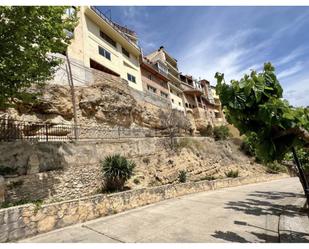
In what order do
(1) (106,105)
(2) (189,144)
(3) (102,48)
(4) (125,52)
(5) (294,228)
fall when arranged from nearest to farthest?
(5) (294,228)
(1) (106,105)
(2) (189,144)
(3) (102,48)
(4) (125,52)

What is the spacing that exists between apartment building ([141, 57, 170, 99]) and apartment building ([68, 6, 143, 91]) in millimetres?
2212

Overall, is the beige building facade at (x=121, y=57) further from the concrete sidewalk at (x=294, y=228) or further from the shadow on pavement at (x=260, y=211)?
the concrete sidewalk at (x=294, y=228)

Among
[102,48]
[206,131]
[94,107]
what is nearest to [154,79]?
[206,131]

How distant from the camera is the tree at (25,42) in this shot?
339 inches

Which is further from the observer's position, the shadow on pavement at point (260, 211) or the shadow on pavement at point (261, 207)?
the shadow on pavement at point (261, 207)

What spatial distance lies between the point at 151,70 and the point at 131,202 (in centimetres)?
2740

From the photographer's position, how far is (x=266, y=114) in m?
5.12

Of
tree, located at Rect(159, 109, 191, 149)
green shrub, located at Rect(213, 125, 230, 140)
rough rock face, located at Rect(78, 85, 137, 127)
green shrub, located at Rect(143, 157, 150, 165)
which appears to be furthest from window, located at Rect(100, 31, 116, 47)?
green shrub, located at Rect(213, 125, 230, 140)

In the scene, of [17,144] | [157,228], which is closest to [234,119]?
[157,228]

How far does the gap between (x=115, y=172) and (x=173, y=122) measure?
19178mm

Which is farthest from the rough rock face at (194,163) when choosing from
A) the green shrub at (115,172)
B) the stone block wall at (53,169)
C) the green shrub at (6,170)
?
the green shrub at (6,170)

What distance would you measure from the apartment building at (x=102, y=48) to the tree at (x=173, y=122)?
5.33 meters

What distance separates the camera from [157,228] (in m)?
8.12

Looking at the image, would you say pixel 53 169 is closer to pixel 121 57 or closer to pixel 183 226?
pixel 183 226
